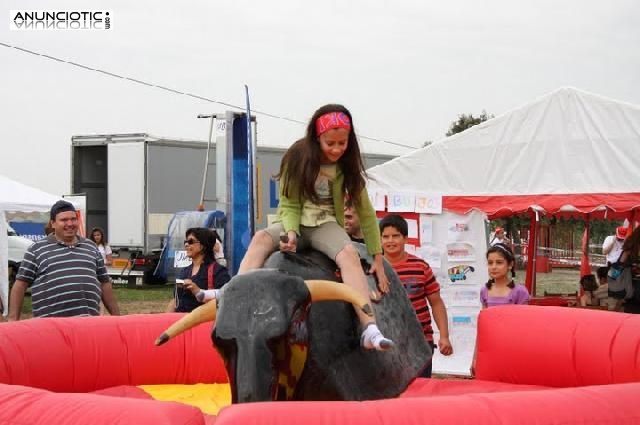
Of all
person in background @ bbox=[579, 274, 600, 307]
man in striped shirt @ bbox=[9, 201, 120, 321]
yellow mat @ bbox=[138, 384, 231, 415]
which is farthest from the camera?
person in background @ bbox=[579, 274, 600, 307]

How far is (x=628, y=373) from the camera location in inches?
185

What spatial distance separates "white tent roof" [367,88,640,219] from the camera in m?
8.67

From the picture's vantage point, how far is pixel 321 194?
3.95 metres

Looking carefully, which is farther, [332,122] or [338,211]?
[338,211]

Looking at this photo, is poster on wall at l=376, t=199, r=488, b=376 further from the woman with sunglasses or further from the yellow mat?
the yellow mat

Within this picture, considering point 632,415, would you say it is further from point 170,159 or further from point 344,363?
point 170,159

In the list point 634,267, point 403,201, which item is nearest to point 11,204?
point 403,201

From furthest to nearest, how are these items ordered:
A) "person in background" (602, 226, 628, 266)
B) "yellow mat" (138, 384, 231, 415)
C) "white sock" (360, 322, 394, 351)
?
"person in background" (602, 226, 628, 266) < "yellow mat" (138, 384, 231, 415) < "white sock" (360, 322, 394, 351)

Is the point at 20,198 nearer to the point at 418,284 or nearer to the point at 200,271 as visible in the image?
the point at 200,271

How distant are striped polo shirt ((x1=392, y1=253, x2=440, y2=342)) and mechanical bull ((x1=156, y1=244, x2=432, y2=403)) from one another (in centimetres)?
86

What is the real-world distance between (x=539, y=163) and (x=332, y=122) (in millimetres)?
5650

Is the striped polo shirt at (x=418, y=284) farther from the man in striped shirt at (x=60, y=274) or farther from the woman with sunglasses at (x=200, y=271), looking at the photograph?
the man in striped shirt at (x=60, y=274)

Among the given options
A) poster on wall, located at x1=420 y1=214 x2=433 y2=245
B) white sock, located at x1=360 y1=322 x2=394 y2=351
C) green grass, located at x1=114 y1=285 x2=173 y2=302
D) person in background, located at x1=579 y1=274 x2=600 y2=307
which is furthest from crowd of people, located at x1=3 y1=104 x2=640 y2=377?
green grass, located at x1=114 y1=285 x2=173 y2=302

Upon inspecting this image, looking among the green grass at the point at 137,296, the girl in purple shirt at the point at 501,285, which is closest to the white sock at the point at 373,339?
the girl in purple shirt at the point at 501,285
